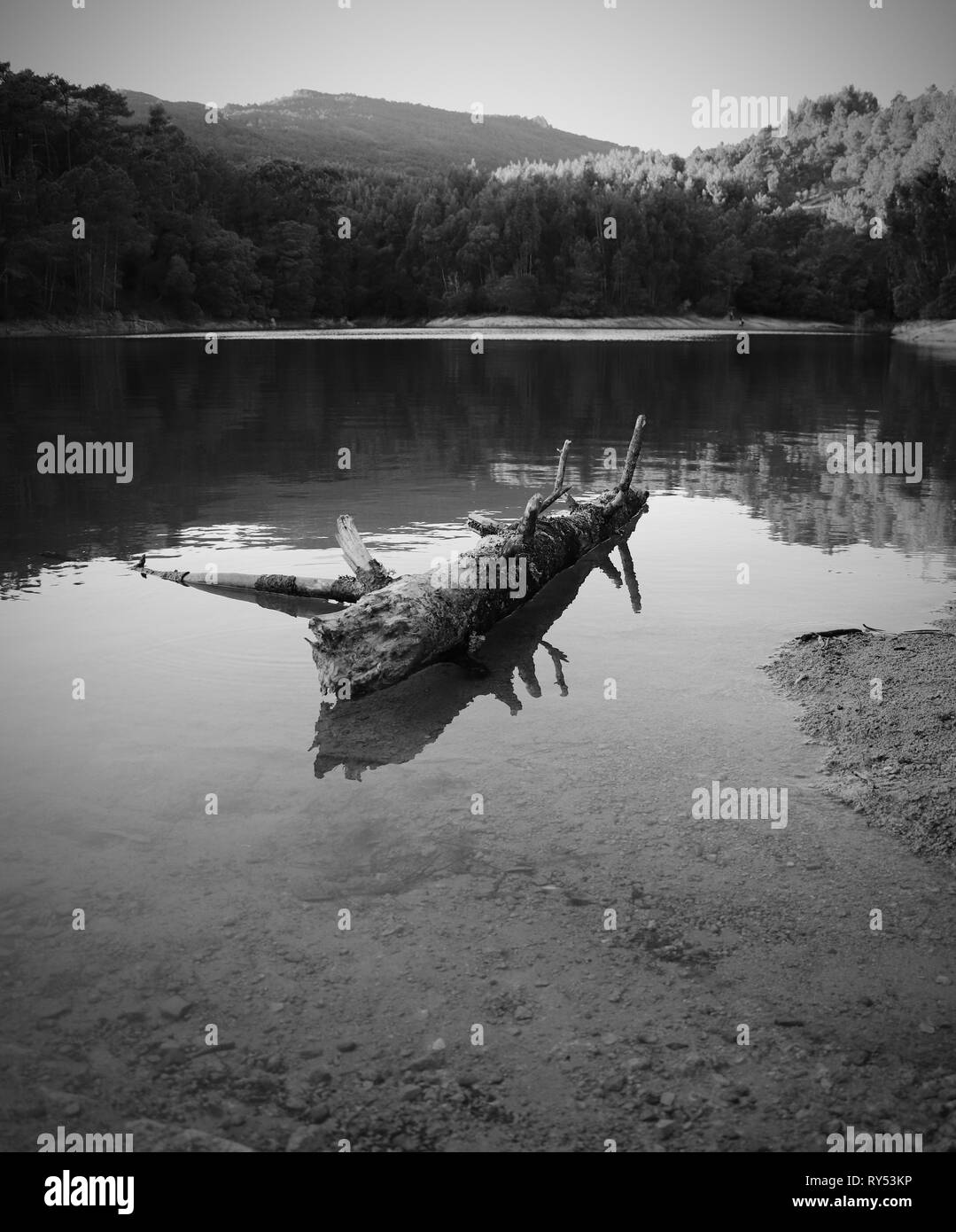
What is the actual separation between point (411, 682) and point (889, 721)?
4381 millimetres

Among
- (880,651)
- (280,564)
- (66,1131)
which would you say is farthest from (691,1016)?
(280,564)

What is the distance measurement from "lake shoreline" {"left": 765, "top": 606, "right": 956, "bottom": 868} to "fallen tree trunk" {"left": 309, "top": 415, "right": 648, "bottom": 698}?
309 cm

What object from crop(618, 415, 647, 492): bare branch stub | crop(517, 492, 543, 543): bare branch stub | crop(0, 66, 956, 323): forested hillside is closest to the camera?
crop(517, 492, 543, 543): bare branch stub

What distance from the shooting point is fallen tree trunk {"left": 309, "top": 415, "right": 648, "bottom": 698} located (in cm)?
938

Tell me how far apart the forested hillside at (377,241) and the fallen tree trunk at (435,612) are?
112 metres

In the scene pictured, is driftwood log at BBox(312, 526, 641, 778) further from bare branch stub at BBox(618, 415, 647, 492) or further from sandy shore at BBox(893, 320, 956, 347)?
A: sandy shore at BBox(893, 320, 956, 347)

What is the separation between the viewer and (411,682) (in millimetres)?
10047

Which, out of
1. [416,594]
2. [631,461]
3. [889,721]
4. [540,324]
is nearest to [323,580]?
[416,594]

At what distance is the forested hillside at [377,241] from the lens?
4744 inches

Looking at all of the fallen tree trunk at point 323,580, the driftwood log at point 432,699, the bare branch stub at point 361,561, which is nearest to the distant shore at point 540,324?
the fallen tree trunk at point 323,580

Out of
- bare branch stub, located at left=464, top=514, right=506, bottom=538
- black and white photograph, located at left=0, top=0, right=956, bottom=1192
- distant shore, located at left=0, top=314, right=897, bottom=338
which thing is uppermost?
distant shore, located at left=0, top=314, right=897, bottom=338

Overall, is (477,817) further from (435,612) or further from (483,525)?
(483,525)

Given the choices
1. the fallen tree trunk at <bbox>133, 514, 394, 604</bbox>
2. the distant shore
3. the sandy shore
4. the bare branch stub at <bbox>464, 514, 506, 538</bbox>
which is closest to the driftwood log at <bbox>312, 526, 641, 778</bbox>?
the fallen tree trunk at <bbox>133, 514, 394, 604</bbox>

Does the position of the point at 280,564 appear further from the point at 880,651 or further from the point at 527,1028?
the point at 527,1028
